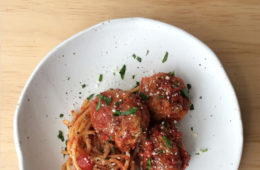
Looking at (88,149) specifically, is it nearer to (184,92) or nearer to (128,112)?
(128,112)

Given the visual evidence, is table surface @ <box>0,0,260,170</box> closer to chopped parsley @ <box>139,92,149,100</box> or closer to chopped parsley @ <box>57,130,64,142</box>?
chopped parsley @ <box>57,130,64,142</box>

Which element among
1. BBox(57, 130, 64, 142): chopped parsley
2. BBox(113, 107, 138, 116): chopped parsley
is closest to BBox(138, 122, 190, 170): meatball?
BBox(113, 107, 138, 116): chopped parsley

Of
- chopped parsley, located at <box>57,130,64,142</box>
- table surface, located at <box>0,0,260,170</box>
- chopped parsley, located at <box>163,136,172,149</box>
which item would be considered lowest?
chopped parsley, located at <box>57,130,64,142</box>

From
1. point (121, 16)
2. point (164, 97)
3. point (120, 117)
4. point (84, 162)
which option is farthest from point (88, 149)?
Result: point (121, 16)

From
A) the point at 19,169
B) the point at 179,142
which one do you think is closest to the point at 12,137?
the point at 19,169

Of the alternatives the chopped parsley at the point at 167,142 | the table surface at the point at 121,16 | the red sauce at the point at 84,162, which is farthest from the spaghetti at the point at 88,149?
the table surface at the point at 121,16
